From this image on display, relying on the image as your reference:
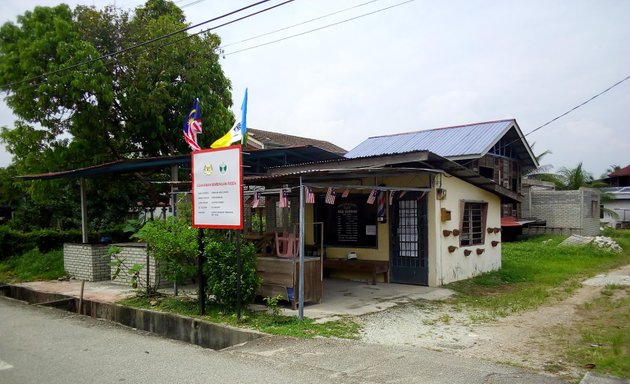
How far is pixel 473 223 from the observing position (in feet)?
44.5

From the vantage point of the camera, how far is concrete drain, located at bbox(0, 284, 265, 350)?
7.72 meters

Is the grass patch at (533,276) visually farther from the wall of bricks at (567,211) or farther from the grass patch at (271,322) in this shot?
the grass patch at (271,322)

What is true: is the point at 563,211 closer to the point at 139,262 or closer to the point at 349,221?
the point at 349,221

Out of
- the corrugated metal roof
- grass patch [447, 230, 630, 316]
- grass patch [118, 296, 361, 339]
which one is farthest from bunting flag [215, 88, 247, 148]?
the corrugated metal roof

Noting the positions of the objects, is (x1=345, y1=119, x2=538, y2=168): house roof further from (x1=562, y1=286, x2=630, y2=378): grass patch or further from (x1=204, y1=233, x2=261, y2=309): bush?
(x1=204, y1=233, x2=261, y2=309): bush

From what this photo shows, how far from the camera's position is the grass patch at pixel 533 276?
10.4 meters

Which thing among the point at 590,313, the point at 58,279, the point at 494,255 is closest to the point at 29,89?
the point at 58,279

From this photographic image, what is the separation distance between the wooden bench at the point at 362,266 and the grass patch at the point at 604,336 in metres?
4.25

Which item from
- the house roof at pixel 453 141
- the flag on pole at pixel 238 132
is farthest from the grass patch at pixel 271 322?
the house roof at pixel 453 141

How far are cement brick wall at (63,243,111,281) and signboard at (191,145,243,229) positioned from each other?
20.4 feet

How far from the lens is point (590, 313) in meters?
9.23

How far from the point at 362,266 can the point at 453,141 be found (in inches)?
346

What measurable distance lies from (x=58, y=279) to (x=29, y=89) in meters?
5.46

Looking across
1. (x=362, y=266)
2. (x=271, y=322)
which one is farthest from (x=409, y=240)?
(x=271, y=322)
